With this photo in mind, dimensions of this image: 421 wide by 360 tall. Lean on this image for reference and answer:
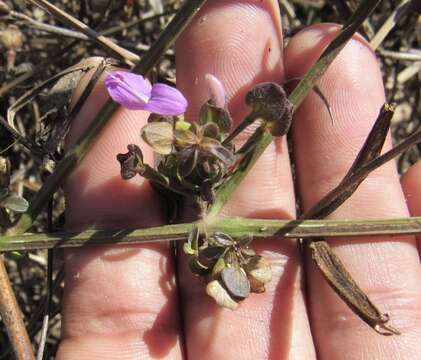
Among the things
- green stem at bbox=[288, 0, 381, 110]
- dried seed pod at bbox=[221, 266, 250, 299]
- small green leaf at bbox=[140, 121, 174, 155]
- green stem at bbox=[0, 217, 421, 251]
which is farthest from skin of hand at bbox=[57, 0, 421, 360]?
small green leaf at bbox=[140, 121, 174, 155]

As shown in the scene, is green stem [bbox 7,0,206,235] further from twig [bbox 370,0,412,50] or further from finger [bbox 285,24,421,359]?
twig [bbox 370,0,412,50]

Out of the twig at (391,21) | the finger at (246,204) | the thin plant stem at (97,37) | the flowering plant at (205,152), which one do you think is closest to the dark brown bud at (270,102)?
the flowering plant at (205,152)

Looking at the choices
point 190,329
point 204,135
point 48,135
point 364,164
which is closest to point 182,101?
point 204,135

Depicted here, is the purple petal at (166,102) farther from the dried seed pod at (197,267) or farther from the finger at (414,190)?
the finger at (414,190)

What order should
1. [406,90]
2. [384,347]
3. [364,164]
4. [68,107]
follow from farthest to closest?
[406,90] → [68,107] → [384,347] → [364,164]

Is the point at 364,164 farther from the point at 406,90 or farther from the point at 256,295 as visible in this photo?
the point at 406,90

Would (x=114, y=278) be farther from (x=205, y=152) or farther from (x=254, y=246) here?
(x=205, y=152)
